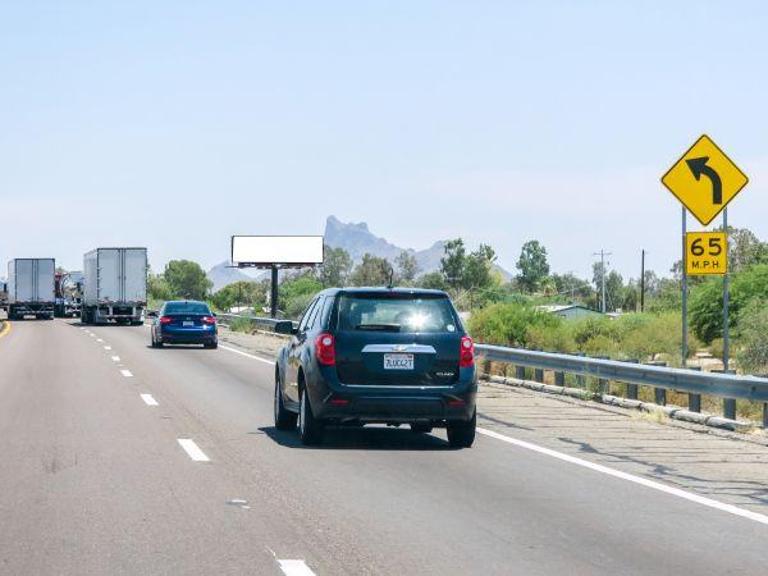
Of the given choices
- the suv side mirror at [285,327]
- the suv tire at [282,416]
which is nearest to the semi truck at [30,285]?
the suv tire at [282,416]

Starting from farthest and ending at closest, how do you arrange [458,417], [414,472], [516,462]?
1. [458,417]
2. [516,462]
3. [414,472]

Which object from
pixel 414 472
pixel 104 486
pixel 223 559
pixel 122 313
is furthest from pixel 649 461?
pixel 122 313

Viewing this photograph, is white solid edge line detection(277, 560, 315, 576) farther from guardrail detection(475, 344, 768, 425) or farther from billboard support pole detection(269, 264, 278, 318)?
billboard support pole detection(269, 264, 278, 318)

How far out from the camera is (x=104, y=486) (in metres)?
10.5

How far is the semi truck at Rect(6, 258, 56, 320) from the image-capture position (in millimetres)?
74188

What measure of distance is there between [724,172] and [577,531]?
12.4m

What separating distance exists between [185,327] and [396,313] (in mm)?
25964

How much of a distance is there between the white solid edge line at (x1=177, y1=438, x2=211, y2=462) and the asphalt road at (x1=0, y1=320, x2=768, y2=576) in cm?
4

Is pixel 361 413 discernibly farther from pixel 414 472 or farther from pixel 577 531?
pixel 577 531

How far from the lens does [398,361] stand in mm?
13336

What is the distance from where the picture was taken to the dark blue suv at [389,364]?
13.2 metres

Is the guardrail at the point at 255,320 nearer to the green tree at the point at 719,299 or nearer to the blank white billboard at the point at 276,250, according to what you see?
the green tree at the point at 719,299

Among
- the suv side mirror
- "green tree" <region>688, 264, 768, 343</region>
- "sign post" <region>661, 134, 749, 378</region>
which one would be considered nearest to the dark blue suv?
the suv side mirror

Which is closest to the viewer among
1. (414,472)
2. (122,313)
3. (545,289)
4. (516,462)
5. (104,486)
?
(104,486)
